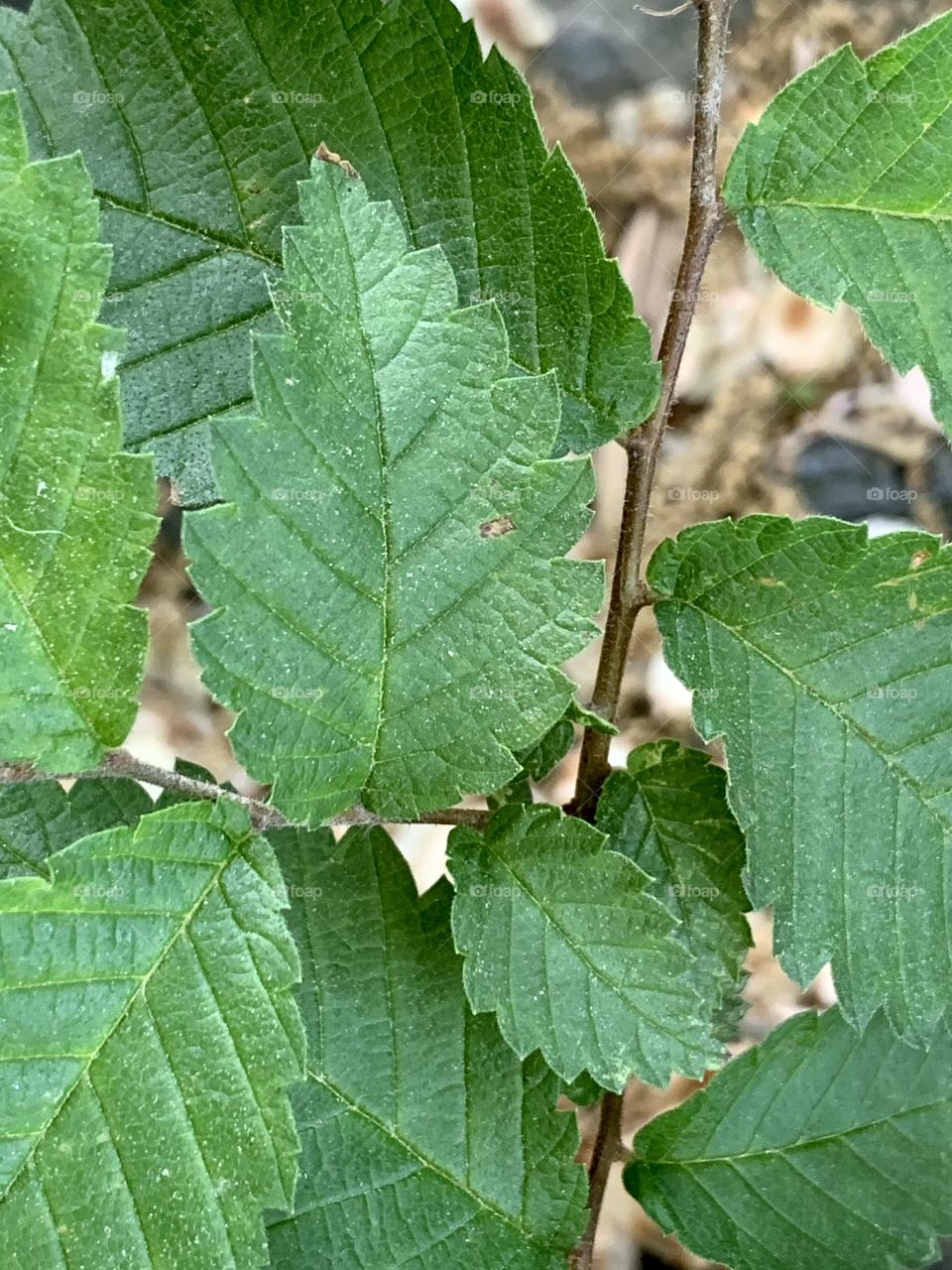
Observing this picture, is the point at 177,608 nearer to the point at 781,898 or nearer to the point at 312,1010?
the point at 312,1010

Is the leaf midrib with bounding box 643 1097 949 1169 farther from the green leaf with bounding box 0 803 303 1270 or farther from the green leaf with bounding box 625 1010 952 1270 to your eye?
the green leaf with bounding box 0 803 303 1270

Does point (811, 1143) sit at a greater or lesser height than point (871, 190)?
lesser

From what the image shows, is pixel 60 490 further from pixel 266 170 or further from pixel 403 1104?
pixel 403 1104

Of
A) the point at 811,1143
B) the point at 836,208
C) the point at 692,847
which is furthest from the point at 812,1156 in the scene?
the point at 836,208

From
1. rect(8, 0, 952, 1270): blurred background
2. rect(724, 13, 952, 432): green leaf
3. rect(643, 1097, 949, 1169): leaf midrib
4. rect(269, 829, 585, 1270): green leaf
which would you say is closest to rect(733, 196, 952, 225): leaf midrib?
rect(724, 13, 952, 432): green leaf

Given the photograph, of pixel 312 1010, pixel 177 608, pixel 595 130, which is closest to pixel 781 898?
pixel 312 1010

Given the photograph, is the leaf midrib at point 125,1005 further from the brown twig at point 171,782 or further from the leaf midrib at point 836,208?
the leaf midrib at point 836,208

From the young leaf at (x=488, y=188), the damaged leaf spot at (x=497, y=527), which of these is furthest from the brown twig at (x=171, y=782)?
the young leaf at (x=488, y=188)
